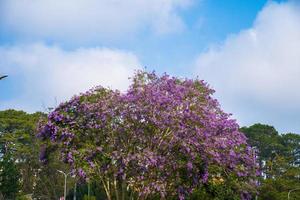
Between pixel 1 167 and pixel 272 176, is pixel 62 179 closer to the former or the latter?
pixel 1 167

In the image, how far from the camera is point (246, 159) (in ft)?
83.9

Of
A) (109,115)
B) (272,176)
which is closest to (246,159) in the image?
(109,115)

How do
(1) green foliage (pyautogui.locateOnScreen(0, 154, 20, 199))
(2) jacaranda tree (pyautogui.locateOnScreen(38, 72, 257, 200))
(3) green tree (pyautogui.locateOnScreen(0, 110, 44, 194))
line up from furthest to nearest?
(3) green tree (pyautogui.locateOnScreen(0, 110, 44, 194))
(1) green foliage (pyautogui.locateOnScreen(0, 154, 20, 199))
(2) jacaranda tree (pyautogui.locateOnScreen(38, 72, 257, 200))

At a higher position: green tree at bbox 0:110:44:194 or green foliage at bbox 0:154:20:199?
green tree at bbox 0:110:44:194

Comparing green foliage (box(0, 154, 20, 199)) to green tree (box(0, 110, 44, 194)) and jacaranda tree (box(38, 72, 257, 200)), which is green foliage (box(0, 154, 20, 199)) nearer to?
green tree (box(0, 110, 44, 194))

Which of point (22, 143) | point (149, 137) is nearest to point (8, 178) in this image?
point (22, 143)

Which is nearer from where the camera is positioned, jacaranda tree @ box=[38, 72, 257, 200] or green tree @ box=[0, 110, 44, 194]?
jacaranda tree @ box=[38, 72, 257, 200]

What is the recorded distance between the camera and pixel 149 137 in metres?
24.0

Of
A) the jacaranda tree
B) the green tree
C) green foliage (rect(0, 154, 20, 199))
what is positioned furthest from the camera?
the green tree

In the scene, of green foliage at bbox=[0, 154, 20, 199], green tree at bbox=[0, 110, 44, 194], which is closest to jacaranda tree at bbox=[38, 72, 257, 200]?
green foliage at bbox=[0, 154, 20, 199]

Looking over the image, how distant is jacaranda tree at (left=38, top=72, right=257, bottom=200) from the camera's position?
916 inches

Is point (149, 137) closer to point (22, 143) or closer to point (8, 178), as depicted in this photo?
point (8, 178)

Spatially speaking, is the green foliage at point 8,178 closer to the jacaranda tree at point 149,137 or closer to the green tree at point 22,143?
the green tree at point 22,143

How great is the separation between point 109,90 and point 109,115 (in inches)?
76.1
